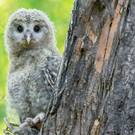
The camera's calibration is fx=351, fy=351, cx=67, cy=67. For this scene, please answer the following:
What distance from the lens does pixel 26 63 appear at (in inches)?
176

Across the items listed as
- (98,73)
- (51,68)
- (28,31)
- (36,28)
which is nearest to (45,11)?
(36,28)

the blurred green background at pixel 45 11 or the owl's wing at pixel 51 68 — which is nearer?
the owl's wing at pixel 51 68

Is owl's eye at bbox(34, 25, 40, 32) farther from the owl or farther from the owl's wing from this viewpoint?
the owl's wing

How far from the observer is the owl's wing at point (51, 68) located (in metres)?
4.05

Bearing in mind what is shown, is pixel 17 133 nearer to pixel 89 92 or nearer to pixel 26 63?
pixel 89 92

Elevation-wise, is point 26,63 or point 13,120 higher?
point 26,63

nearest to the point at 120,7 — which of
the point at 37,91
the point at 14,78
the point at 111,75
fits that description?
the point at 111,75

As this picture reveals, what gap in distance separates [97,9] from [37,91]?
1.70m

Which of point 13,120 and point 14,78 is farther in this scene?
point 13,120

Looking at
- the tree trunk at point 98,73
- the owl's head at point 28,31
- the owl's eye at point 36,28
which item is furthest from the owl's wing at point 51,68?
the tree trunk at point 98,73

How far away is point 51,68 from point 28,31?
780mm

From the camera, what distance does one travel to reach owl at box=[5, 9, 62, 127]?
4.14 m

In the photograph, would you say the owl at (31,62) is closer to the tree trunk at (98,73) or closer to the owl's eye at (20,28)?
the owl's eye at (20,28)

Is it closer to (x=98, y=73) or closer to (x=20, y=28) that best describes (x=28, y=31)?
(x=20, y=28)
